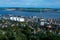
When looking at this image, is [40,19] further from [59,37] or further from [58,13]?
[59,37]

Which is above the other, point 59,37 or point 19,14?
point 19,14

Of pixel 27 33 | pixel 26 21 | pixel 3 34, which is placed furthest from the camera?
pixel 26 21

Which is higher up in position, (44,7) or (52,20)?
(44,7)

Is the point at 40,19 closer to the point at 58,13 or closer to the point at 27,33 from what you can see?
the point at 58,13

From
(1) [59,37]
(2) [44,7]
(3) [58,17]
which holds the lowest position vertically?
(1) [59,37]

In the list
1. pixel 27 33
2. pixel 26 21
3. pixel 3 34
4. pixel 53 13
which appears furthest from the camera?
pixel 26 21

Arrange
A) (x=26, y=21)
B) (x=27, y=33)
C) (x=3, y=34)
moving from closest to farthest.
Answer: (x=3, y=34), (x=27, y=33), (x=26, y=21)

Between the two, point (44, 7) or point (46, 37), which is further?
point (44, 7)

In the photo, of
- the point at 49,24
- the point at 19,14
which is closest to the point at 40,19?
the point at 49,24

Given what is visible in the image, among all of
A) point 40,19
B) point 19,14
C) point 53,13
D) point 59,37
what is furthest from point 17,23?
point 59,37
